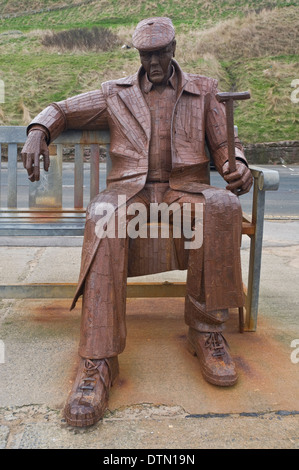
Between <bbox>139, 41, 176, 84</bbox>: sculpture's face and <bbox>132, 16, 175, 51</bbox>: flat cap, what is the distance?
0.04m

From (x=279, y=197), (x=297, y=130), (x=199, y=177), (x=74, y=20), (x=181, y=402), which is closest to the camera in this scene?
(x=181, y=402)

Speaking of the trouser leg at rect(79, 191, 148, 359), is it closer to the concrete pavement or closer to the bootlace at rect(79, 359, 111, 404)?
the bootlace at rect(79, 359, 111, 404)

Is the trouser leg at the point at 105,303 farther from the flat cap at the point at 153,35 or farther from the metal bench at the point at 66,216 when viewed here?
the flat cap at the point at 153,35

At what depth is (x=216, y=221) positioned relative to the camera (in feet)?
7.89

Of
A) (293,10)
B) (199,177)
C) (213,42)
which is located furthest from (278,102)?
(199,177)

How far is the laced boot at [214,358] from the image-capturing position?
2340 millimetres

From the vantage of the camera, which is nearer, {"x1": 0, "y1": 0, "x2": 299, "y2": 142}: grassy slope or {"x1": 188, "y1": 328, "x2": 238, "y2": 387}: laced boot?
{"x1": 188, "y1": 328, "x2": 238, "y2": 387}: laced boot

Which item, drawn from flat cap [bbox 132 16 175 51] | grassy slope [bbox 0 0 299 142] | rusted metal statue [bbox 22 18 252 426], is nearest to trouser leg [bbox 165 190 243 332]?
rusted metal statue [bbox 22 18 252 426]

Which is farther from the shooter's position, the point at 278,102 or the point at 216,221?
the point at 278,102

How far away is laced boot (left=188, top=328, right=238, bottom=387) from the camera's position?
7.68 ft

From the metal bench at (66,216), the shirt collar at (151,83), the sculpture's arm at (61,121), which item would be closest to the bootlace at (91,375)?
the metal bench at (66,216)

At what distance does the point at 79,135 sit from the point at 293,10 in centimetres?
2408

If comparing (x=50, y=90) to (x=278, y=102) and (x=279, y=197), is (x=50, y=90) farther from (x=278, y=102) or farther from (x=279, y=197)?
(x=279, y=197)

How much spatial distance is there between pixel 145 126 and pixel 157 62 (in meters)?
0.33
